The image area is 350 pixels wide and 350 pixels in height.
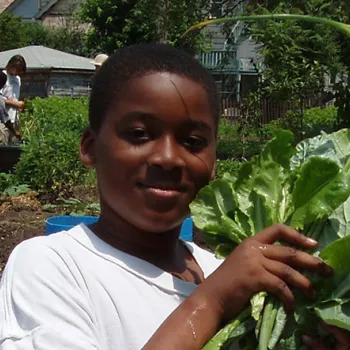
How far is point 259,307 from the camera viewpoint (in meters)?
1.45

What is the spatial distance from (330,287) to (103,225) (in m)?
0.62

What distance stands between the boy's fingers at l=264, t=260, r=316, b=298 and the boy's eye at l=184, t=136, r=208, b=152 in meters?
0.40

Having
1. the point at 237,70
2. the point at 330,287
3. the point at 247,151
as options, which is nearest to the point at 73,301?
the point at 330,287

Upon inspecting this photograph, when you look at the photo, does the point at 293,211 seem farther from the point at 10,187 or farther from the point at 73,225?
the point at 10,187

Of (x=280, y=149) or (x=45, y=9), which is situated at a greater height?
(x=45, y=9)

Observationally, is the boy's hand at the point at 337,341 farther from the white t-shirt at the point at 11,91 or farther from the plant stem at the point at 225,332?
the white t-shirt at the point at 11,91

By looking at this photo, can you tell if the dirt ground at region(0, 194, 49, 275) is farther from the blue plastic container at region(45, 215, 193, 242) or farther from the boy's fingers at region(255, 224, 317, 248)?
the boy's fingers at region(255, 224, 317, 248)

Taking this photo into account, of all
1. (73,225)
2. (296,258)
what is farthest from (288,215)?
(73,225)

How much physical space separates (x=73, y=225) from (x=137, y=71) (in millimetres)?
3533

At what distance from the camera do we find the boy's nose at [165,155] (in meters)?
1.68

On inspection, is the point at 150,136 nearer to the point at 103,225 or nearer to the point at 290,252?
the point at 103,225

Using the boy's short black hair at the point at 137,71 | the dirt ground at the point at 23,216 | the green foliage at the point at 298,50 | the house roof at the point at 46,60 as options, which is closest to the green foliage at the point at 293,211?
the boy's short black hair at the point at 137,71

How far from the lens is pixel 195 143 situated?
1.76 m

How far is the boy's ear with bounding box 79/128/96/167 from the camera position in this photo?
1.87 meters
